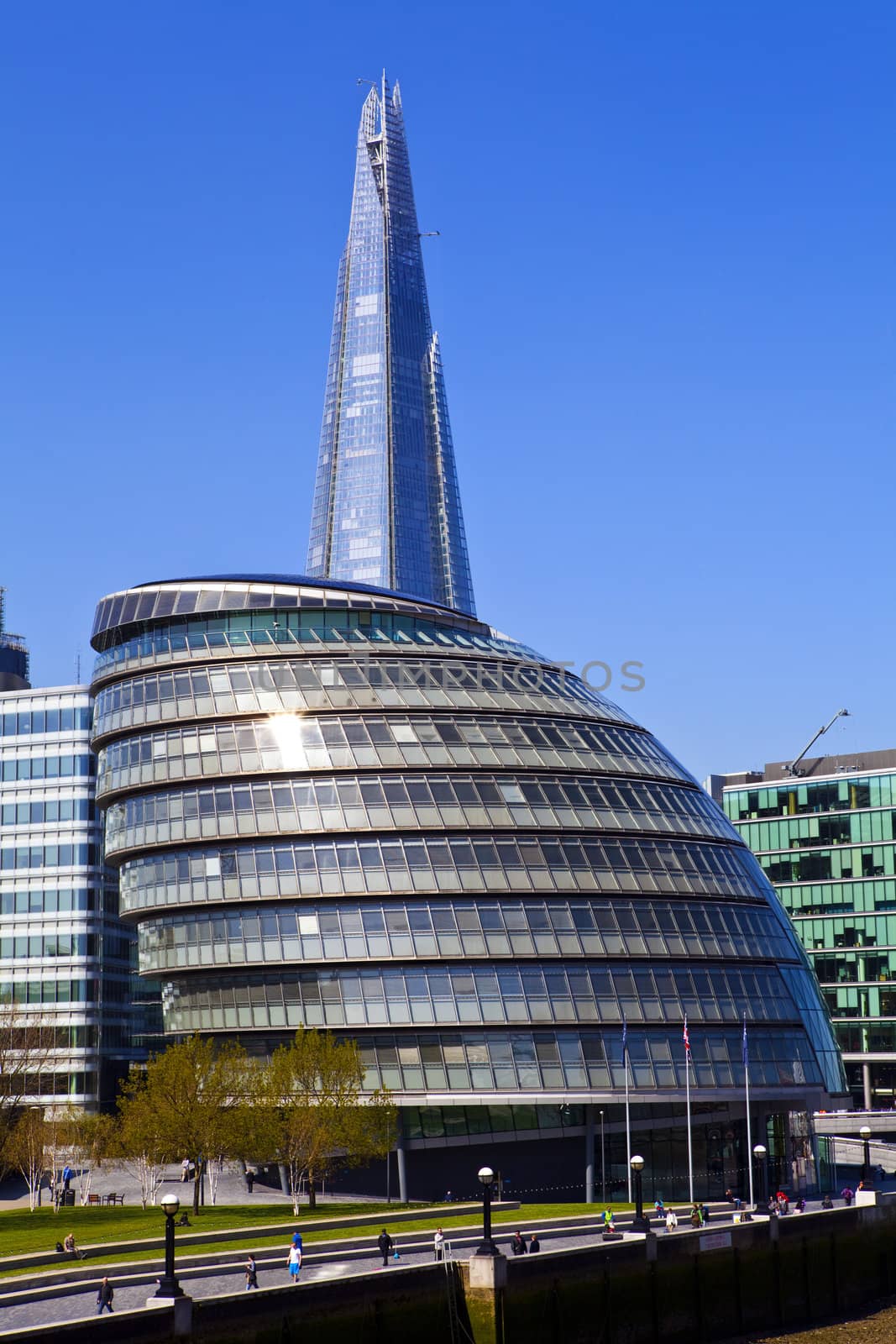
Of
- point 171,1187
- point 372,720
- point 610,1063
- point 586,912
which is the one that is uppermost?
point 372,720

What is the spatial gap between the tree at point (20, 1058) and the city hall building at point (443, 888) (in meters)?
9.73

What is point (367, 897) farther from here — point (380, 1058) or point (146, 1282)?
point (146, 1282)

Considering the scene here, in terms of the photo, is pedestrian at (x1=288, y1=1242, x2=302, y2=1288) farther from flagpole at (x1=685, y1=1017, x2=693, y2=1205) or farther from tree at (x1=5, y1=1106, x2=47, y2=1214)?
flagpole at (x1=685, y1=1017, x2=693, y2=1205)

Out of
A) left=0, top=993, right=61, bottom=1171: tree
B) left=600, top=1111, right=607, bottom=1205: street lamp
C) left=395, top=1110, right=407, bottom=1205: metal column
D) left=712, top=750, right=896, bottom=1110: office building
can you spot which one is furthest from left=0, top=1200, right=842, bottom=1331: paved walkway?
left=712, top=750, right=896, bottom=1110: office building

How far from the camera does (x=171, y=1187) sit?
3703 inches

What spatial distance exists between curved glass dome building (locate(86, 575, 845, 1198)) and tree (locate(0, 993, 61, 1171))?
9.39m

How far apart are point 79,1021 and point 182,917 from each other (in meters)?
29.6

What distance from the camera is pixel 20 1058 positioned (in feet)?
344

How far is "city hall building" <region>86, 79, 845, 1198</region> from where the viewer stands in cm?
9331

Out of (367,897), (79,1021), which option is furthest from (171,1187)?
(79,1021)

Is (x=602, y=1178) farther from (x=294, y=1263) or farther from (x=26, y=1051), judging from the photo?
(x=294, y=1263)

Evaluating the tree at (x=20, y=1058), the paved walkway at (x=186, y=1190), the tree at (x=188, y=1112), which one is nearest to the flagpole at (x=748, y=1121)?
the paved walkway at (x=186, y=1190)

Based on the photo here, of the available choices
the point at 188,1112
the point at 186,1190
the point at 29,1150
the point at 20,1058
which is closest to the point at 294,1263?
the point at 188,1112

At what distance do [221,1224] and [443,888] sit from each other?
2661 centimetres
